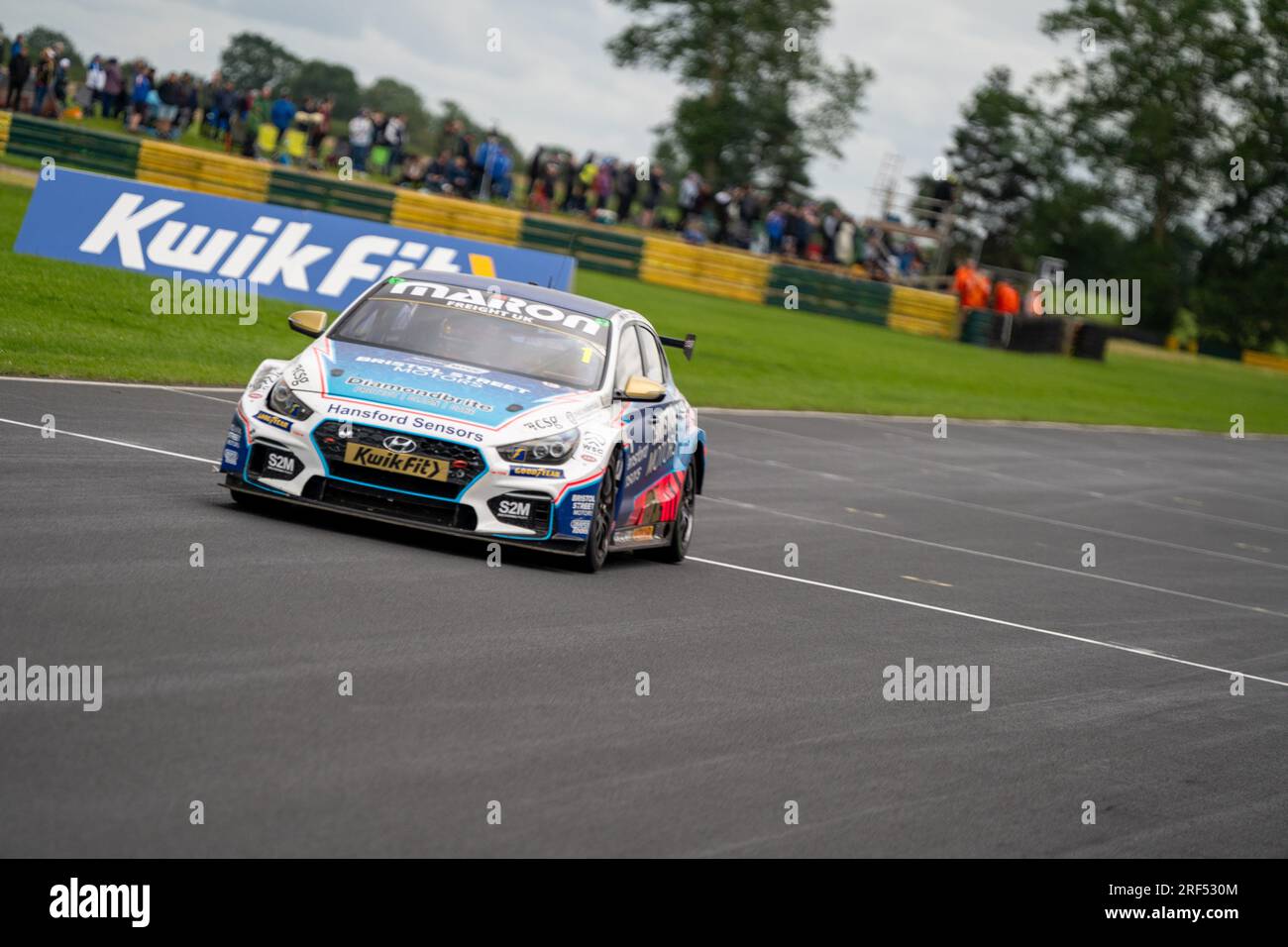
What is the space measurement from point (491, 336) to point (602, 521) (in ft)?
4.95

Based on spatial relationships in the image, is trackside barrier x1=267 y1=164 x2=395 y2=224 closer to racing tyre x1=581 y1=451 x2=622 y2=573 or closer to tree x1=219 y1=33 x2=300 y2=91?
racing tyre x1=581 y1=451 x2=622 y2=573

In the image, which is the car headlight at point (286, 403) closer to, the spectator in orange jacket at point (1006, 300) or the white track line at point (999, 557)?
the white track line at point (999, 557)

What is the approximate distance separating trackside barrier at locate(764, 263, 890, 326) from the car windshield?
3421 centimetres

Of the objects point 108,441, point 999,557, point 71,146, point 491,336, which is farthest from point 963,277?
point 491,336

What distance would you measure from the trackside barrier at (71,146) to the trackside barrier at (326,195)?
9.50ft

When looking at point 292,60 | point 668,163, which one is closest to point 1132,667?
point 668,163

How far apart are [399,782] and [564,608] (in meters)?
3.62

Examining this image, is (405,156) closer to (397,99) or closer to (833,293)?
(833,293)

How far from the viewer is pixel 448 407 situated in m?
10.4

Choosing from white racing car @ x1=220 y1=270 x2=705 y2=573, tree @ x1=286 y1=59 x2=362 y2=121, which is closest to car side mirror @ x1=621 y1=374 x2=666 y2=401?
white racing car @ x1=220 y1=270 x2=705 y2=573

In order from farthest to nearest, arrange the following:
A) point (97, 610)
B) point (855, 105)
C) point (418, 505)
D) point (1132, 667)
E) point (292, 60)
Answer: point (292, 60)
point (855, 105)
point (1132, 667)
point (418, 505)
point (97, 610)

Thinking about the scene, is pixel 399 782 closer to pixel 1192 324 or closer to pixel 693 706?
pixel 693 706

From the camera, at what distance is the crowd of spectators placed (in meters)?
46.8

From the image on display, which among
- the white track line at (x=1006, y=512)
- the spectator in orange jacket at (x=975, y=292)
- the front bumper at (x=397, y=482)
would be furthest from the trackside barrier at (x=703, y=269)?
the front bumper at (x=397, y=482)
